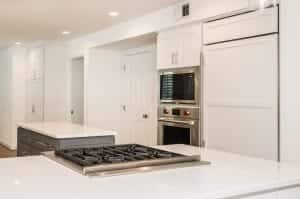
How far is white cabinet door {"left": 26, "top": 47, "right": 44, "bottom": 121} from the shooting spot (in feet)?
24.8

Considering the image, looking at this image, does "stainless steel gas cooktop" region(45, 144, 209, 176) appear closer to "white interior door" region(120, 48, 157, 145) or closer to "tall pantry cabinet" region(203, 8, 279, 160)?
"tall pantry cabinet" region(203, 8, 279, 160)

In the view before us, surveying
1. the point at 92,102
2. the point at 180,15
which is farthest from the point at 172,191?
the point at 92,102

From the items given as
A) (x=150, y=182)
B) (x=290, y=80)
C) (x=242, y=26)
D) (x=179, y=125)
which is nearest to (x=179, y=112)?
(x=179, y=125)

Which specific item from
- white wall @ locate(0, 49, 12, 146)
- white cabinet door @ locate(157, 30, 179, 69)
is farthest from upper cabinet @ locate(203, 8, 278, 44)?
white wall @ locate(0, 49, 12, 146)

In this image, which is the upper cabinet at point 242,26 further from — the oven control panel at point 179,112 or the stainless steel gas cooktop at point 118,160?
the stainless steel gas cooktop at point 118,160

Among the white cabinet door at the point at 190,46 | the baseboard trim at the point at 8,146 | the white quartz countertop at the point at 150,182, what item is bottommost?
the baseboard trim at the point at 8,146

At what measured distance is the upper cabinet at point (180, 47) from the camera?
153 inches

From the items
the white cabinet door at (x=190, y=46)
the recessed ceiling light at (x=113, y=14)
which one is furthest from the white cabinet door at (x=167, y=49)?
the recessed ceiling light at (x=113, y=14)

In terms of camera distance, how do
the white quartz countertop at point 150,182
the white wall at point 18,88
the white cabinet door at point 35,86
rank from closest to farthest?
the white quartz countertop at point 150,182
the white cabinet door at point 35,86
the white wall at point 18,88

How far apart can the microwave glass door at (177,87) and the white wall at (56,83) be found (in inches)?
140

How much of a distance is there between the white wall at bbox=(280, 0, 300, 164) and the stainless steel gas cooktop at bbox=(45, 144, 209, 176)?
1.20 meters

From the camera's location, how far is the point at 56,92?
24.6 feet

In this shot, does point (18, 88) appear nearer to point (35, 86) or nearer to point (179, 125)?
point (35, 86)

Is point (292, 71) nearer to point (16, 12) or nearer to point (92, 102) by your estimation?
point (16, 12)
